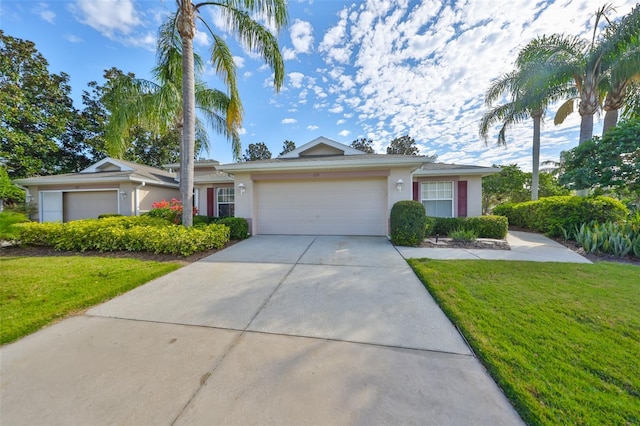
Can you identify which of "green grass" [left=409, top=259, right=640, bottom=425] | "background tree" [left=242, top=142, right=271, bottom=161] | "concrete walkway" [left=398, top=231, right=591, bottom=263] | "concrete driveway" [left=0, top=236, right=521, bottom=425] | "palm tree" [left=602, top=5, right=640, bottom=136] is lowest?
"concrete driveway" [left=0, top=236, right=521, bottom=425]

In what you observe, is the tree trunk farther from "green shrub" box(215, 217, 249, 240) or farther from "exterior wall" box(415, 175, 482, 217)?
"exterior wall" box(415, 175, 482, 217)

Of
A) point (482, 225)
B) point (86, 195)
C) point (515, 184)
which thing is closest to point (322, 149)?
point (482, 225)

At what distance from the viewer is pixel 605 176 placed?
6996mm

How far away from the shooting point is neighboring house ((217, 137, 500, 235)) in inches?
322

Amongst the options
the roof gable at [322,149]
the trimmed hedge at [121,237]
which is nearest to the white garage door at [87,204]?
the trimmed hedge at [121,237]

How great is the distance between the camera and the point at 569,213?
763 cm

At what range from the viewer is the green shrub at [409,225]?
7.04 meters

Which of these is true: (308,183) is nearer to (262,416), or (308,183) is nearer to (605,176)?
(262,416)

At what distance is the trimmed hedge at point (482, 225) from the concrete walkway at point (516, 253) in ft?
3.08

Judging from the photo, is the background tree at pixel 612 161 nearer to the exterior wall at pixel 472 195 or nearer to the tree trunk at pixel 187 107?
the exterior wall at pixel 472 195

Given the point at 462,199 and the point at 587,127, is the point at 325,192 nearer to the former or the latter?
the point at 462,199

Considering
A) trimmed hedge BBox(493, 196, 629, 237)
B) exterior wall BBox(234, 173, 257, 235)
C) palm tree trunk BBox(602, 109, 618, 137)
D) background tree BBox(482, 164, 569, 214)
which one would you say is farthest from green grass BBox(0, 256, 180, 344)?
background tree BBox(482, 164, 569, 214)

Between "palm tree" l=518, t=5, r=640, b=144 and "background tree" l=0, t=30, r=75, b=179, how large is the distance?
29.2 meters

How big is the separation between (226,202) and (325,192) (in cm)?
645
